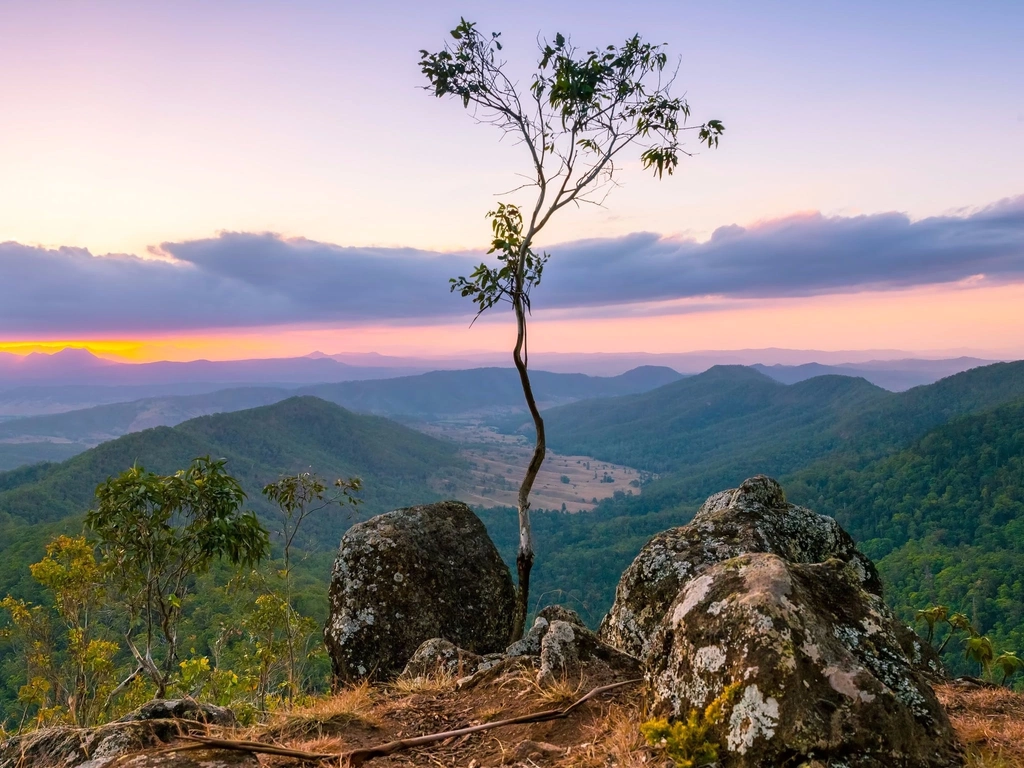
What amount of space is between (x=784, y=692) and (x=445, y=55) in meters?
12.2

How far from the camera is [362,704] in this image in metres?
7.11

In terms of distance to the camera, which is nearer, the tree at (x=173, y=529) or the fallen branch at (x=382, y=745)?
the fallen branch at (x=382, y=745)

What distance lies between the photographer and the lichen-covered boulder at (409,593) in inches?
523

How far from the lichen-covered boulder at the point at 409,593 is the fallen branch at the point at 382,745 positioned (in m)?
7.55

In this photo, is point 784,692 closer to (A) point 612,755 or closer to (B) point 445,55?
(A) point 612,755

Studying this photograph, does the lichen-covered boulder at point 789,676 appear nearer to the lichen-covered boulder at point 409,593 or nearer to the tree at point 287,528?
the lichen-covered boulder at point 409,593

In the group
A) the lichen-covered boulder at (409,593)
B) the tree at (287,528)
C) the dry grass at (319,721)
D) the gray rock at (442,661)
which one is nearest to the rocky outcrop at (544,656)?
the gray rock at (442,661)

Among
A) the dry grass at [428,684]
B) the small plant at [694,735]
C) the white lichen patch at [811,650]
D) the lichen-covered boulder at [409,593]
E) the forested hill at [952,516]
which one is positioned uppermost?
the white lichen patch at [811,650]

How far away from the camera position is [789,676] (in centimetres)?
413

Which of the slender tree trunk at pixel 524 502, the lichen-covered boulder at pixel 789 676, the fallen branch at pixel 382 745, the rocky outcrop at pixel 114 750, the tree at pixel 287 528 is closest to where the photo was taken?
the lichen-covered boulder at pixel 789 676

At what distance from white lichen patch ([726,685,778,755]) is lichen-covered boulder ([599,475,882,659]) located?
5.28 m

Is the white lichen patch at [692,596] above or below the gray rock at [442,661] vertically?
above

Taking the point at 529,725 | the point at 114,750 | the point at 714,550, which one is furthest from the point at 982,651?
the point at 114,750

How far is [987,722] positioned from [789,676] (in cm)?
289
